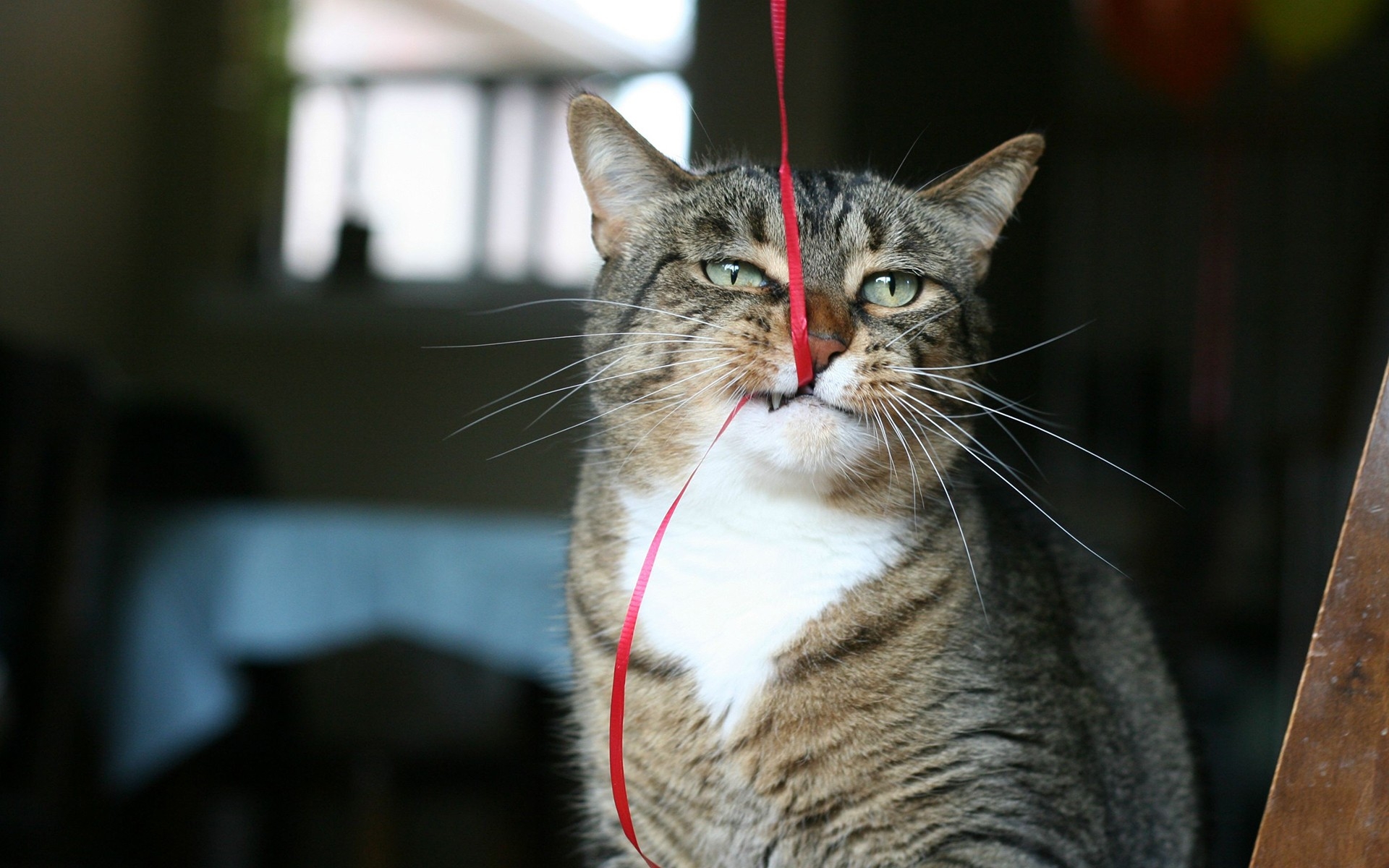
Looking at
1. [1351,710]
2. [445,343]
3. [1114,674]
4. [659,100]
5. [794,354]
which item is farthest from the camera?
[445,343]

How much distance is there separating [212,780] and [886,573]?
255 centimetres

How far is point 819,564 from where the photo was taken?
1.00m

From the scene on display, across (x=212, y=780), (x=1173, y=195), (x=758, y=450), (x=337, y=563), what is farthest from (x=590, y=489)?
(x=1173, y=195)

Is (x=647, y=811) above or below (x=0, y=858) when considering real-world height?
above

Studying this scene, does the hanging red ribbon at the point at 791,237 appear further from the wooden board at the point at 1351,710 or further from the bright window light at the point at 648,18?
the bright window light at the point at 648,18

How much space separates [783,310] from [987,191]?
0.77ft

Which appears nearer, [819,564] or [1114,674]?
[819,564]

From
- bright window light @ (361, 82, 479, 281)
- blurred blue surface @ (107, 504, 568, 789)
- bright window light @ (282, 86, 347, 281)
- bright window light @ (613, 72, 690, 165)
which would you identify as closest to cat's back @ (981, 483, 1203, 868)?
blurred blue surface @ (107, 504, 568, 789)

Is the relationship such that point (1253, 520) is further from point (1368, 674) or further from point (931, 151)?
point (1368, 674)

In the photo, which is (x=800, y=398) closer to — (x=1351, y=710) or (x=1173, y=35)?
(x=1351, y=710)

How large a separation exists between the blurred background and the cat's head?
21.9 inches

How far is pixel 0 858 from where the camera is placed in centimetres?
221

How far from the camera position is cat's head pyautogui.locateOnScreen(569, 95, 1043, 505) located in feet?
3.00

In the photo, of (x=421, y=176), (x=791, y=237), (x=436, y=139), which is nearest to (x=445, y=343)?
(x=421, y=176)
